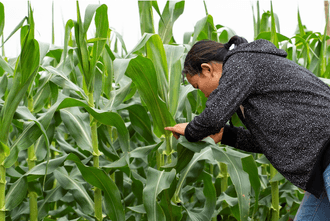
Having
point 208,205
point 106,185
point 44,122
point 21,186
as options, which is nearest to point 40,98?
point 44,122

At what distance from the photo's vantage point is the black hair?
1179 mm

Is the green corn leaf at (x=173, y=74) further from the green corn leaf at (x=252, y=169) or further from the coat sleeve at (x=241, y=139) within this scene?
the green corn leaf at (x=252, y=169)

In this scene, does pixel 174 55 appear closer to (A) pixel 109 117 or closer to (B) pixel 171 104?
(B) pixel 171 104

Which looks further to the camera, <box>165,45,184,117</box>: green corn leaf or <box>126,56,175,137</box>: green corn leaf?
<box>165,45,184,117</box>: green corn leaf

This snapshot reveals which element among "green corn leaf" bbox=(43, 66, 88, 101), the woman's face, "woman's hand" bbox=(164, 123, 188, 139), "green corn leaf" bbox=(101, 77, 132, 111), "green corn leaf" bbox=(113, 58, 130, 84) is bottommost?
"woman's hand" bbox=(164, 123, 188, 139)

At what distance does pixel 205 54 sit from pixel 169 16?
1.40 feet

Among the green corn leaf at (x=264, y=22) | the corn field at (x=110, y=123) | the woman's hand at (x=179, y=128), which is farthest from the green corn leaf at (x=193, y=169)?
the green corn leaf at (x=264, y=22)

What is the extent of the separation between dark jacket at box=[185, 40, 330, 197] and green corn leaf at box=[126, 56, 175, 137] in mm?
246

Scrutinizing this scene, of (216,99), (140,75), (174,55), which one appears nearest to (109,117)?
(140,75)

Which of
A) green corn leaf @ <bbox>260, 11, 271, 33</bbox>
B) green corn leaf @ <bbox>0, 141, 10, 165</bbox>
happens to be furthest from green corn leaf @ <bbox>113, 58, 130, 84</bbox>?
green corn leaf @ <bbox>260, 11, 271, 33</bbox>

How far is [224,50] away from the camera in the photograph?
1.20 meters

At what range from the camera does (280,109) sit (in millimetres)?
1011

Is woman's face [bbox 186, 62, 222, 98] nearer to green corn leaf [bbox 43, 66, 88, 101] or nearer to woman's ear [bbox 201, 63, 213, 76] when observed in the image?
A: woman's ear [bbox 201, 63, 213, 76]

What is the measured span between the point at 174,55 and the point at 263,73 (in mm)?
416
